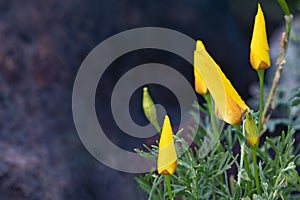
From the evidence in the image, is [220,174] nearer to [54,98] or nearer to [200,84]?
[200,84]

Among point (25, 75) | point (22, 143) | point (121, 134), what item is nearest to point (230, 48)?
point (121, 134)

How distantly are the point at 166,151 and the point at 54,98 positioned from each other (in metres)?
0.50

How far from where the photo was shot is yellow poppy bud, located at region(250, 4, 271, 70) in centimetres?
57

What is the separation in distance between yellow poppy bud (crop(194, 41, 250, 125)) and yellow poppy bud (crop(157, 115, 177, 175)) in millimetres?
64

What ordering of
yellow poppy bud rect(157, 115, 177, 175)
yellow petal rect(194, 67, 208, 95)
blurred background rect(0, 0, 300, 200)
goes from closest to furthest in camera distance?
yellow poppy bud rect(157, 115, 177, 175) < yellow petal rect(194, 67, 208, 95) < blurred background rect(0, 0, 300, 200)

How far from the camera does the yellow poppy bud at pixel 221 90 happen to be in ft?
1.81

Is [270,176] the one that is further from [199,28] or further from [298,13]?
[298,13]

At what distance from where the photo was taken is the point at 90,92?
3.45 feet

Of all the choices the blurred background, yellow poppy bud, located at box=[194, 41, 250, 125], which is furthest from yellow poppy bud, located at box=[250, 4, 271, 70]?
the blurred background

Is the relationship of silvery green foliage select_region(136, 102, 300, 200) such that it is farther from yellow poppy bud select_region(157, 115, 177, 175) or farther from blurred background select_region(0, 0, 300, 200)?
blurred background select_region(0, 0, 300, 200)

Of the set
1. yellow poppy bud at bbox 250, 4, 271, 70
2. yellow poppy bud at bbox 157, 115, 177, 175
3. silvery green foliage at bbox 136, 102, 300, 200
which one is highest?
yellow poppy bud at bbox 250, 4, 271, 70

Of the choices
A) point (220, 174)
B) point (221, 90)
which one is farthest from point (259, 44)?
point (220, 174)

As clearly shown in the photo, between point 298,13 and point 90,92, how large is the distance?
1.15m

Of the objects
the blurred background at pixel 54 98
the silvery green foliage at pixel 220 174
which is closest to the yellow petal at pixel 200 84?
the silvery green foliage at pixel 220 174
